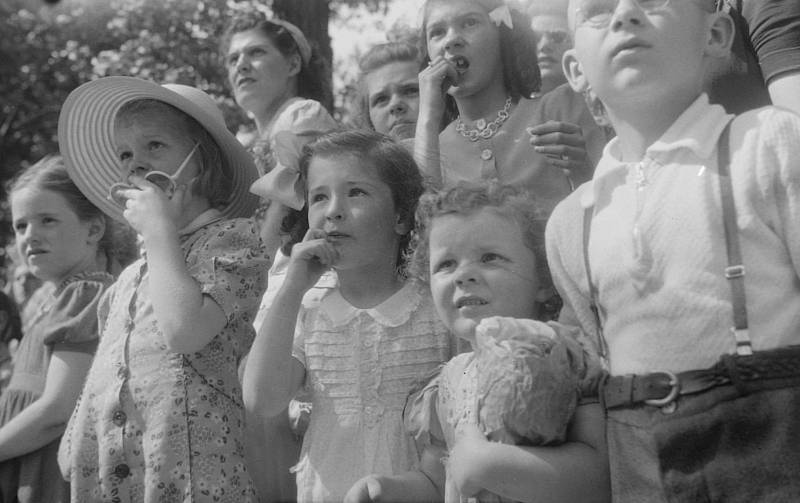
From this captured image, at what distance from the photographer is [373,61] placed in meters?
4.62

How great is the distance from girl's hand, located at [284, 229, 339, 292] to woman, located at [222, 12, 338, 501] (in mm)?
415

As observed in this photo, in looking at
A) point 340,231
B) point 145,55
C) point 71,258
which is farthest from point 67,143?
point 145,55

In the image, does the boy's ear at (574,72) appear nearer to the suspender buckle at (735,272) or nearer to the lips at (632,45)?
the lips at (632,45)

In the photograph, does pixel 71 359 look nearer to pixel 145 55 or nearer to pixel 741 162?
pixel 741 162

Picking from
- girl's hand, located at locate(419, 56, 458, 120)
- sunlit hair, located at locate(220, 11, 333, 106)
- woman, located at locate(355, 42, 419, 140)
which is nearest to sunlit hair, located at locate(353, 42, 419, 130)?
woman, located at locate(355, 42, 419, 140)

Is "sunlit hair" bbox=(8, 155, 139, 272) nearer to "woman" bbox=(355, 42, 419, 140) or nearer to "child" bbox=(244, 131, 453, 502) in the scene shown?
"woman" bbox=(355, 42, 419, 140)

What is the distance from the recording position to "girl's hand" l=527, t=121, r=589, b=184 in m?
3.19

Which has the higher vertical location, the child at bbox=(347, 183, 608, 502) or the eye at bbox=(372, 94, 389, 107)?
the eye at bbox=(372, 94, 389, 107)

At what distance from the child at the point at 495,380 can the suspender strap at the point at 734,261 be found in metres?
0.38

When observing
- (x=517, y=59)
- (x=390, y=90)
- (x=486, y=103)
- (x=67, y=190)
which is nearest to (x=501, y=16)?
(x=517, y=59)

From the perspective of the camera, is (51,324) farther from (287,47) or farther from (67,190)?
(287,47)

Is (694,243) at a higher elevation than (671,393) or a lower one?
higher

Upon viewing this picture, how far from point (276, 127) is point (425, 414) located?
217cm

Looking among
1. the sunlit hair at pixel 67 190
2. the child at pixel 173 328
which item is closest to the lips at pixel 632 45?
the child at pixel 173 328
